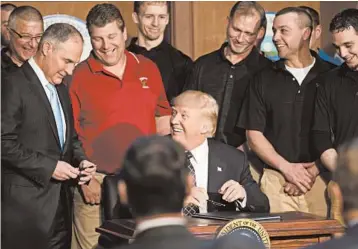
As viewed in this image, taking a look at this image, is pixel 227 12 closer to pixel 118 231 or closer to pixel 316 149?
pixel 316 149

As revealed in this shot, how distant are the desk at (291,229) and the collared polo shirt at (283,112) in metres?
1.22

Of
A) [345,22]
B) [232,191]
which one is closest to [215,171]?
[232,191]

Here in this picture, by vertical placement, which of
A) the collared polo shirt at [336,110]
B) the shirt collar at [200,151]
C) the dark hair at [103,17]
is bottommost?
the shirt collar at [200,151]

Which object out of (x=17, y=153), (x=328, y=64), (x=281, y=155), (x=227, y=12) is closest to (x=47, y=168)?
(x=17, y=153)

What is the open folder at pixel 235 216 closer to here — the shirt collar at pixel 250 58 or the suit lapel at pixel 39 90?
the suit lapel at pixel 39 90

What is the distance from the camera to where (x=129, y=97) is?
6574 millimetres

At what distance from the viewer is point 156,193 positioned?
9.46ft

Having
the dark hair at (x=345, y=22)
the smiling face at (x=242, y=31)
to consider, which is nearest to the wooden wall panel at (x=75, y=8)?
the smiling face at (x=242, y=31)

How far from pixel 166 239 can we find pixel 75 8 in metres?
5.25

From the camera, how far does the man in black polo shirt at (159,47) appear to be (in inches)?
276

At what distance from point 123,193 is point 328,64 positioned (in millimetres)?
4068

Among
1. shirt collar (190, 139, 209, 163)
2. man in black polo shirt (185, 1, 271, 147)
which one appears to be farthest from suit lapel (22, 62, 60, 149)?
man in black polo shirt (185, 1, 271, 147)

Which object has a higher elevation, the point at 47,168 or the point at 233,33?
the point at 233,33

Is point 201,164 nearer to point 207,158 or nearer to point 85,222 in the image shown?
point 207,158
